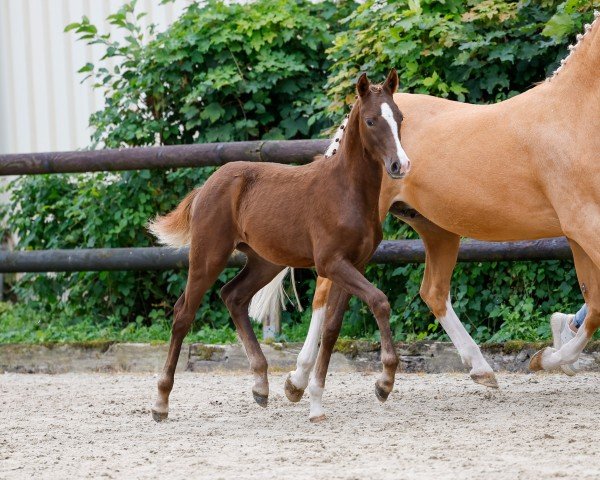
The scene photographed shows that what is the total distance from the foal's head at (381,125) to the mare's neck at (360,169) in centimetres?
7

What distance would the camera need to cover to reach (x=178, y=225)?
545 centimetres

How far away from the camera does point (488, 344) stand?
20.7ft

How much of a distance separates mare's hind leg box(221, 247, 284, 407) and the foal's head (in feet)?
3.71

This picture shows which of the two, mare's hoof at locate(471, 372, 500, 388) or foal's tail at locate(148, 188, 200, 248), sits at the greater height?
foal's tail at locate(148, 188, 200, 248)

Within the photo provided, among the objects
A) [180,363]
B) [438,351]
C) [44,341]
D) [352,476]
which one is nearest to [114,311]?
[44,341]

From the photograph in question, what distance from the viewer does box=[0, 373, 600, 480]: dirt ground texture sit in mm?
3781

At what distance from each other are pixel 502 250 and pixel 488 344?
0.59 m

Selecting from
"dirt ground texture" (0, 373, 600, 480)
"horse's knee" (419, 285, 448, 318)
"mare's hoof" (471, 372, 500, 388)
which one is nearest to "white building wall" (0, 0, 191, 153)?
"dirt ground texture" (0, 373, 600, 480)

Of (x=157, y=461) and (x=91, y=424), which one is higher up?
(x=157, y=461)

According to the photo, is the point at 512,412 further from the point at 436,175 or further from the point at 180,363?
the point at 180,363

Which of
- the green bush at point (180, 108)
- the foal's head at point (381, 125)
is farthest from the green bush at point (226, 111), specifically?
the foal's head at point (381, 125)

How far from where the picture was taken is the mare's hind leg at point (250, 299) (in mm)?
5176

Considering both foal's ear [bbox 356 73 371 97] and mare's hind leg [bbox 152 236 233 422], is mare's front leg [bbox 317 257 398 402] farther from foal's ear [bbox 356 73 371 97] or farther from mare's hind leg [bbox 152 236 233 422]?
foal's ear [bbox 356 73 371 97]

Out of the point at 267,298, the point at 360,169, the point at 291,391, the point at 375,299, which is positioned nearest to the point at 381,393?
the point at 375,299
